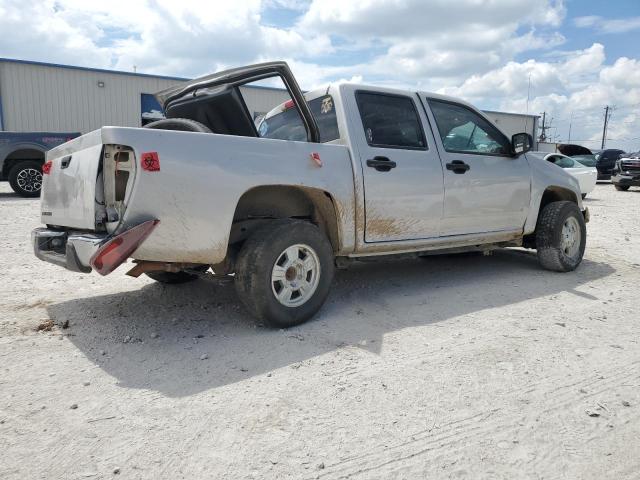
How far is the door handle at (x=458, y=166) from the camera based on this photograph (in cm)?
479

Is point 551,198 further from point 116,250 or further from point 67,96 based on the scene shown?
point 67,96

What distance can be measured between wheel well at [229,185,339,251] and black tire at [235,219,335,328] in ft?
0.62

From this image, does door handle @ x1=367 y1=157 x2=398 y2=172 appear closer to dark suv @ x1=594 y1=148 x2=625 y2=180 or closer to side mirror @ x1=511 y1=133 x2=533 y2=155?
side mirror @ x1=511 y1=133 x2=533 y2=155

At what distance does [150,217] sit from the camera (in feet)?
10.3

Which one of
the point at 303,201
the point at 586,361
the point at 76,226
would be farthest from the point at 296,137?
the point at 586,361

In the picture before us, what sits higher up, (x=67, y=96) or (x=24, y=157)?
(x=67, y=96)

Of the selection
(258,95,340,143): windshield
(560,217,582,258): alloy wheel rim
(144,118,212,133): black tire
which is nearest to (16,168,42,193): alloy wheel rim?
(258,95,340,143): windshield

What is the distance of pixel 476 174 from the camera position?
502 centimetres

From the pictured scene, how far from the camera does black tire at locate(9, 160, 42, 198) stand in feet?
41.6

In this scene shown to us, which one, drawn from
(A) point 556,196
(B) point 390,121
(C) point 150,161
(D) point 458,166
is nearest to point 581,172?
(A) point 556,196

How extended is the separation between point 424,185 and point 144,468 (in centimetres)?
327

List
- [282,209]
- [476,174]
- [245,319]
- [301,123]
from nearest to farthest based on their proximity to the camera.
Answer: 1. [245,319]
2. [282,209]
3. [301,123]
4. [476,174]

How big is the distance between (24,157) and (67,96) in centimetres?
1002

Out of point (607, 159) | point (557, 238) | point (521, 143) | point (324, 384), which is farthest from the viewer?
point (607, 159)
